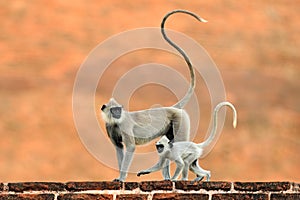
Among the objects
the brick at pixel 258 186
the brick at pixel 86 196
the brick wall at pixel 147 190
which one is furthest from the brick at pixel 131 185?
the brick at pixel 258 186

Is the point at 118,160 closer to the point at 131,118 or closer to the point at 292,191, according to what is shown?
the point at 131,118

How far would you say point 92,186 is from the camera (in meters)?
6.08

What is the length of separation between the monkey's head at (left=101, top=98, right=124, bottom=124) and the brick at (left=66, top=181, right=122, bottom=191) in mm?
1326

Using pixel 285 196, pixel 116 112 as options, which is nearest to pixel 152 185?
pixel 285 196

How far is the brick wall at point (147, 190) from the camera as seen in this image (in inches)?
240

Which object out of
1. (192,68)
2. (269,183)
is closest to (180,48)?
(192,68)

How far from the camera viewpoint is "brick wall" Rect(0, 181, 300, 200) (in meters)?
6.09

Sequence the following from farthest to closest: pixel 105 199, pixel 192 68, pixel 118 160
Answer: pixel 192 68 → pixel 118 160 → pixel 105 199

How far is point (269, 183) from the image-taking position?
6.20 meters

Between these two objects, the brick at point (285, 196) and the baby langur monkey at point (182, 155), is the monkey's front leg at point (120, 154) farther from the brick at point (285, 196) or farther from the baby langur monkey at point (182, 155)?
the brick at point (285, 196)

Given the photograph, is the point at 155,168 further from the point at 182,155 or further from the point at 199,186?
the point at 199,186

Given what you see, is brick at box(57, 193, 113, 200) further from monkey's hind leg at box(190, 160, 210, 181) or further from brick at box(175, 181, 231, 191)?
monkey's hind leg at box(190, 160, 210, 181)

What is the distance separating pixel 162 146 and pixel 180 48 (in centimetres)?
124

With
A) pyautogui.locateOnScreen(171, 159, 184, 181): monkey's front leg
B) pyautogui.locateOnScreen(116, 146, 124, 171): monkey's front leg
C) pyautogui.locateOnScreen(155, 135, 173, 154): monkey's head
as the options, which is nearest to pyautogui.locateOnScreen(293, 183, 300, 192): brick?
pyautogui.locateOnScreen(171, 159, 184, 181): monkey's front leg
